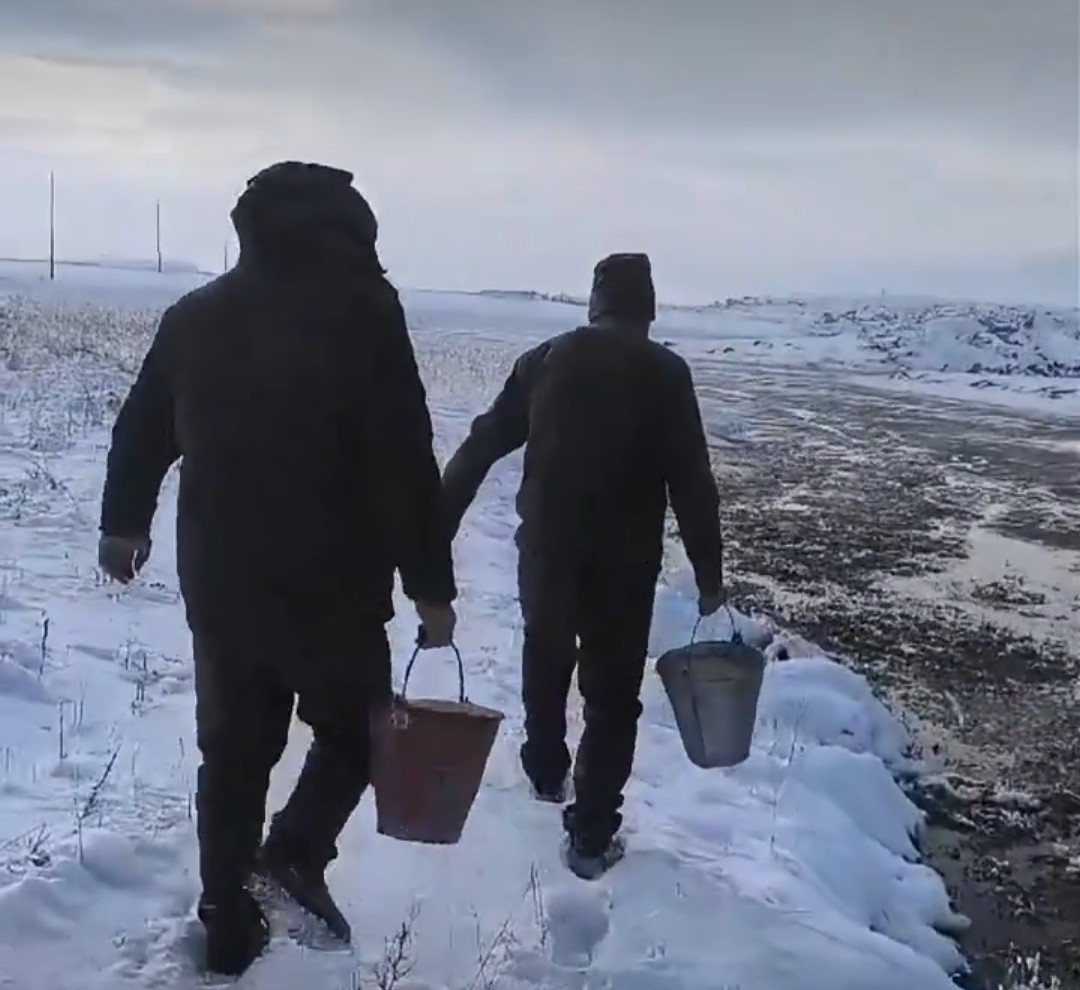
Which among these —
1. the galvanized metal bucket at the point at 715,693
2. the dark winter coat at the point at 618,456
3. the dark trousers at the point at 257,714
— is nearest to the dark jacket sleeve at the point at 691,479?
the dark winter coat at the point at 618,456

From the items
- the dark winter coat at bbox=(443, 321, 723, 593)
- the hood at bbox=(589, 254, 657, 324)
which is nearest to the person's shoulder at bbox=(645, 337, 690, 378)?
the dark winter coat at bbox=(443, 321, 723, 593)

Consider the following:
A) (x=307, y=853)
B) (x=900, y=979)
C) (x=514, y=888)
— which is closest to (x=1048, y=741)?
(x=900, y=979)

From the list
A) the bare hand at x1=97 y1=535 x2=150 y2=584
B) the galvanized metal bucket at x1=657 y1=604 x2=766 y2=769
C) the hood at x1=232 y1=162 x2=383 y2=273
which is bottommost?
the galvanized metal bucket at x1=657 y1=604 x2=766 y2=769

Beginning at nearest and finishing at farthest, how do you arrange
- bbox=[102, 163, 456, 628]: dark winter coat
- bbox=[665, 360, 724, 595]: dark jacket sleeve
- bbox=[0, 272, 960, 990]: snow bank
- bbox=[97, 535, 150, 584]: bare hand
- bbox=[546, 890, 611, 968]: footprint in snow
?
bbox=[102, 163, 456, 628]: dark winter coat < bbox=[97, 535, 150, 584]: bare hand < bbox=[0, 272, 960, 990]: snow bank < bbox=[546, 890, 611, 968]: footprint in snow < bbox=[665, 360, 724, 595]: dark jacket sleeve

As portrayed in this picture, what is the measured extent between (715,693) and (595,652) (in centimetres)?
44

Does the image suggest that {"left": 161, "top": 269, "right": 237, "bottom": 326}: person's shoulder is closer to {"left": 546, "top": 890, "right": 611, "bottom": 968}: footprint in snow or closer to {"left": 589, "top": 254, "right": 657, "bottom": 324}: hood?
{"left": 589, "top": 254, "right": 657, "bottom": 324}: hood

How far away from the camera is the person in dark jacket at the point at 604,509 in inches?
178

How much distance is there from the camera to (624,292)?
15.3 feet

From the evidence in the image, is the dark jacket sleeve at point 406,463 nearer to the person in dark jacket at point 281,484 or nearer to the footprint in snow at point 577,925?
the person in dark jacket at point 281,484

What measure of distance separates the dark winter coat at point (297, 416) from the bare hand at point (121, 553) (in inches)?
7.5

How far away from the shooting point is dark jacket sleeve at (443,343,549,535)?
15.8 ft

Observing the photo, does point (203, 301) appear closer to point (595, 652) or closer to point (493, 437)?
point (493, 437)

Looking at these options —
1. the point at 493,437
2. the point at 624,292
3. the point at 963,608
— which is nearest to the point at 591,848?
the point at 493,437

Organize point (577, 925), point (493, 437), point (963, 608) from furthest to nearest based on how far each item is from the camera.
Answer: point (963, 608) < point (493, 437) < point (577, 925)
